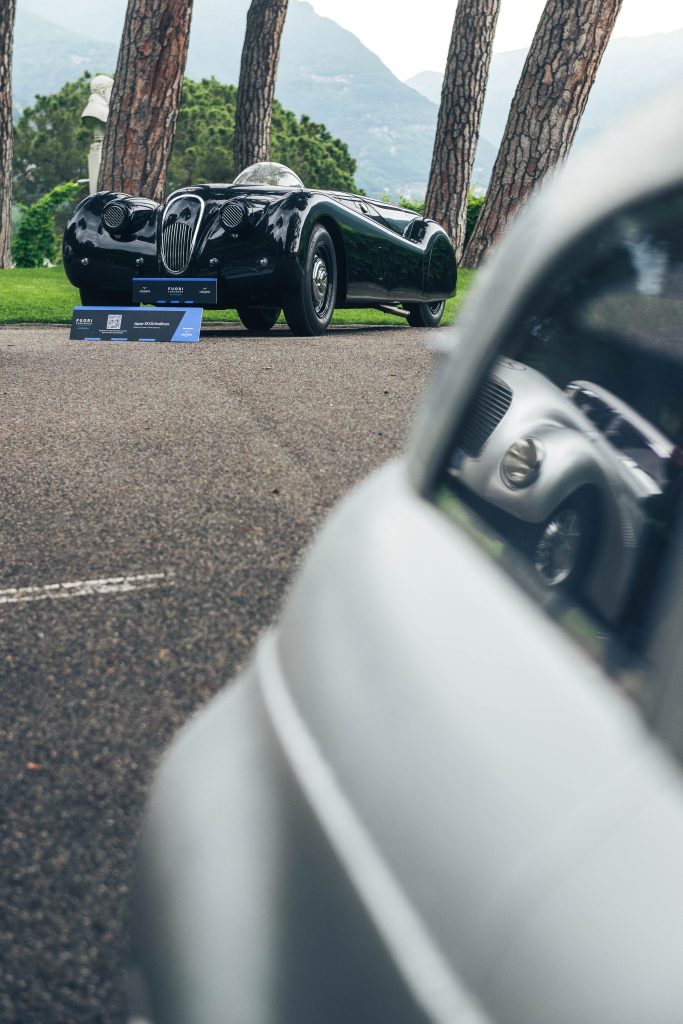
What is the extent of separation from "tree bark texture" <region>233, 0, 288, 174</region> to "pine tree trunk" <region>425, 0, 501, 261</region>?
3118 millimetres

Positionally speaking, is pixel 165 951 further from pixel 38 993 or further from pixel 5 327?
pixel 5 327

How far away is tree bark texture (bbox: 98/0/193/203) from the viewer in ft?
40.5

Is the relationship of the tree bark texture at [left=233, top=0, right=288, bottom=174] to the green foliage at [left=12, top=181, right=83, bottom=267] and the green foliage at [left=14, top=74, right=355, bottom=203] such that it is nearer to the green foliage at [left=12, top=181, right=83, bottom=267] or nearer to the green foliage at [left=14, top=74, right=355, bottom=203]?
the green foliage at [left=12, top=181, right=83, bottom=267]

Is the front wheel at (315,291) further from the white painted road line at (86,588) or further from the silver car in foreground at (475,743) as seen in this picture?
the silver car in foreground at (475,743)

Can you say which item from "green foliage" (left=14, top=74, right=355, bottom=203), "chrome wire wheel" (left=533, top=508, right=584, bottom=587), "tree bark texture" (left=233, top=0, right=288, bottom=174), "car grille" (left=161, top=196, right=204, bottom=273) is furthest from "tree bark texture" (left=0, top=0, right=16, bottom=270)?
"green foliage" (left=14, top=74, right=355, bottom=203)

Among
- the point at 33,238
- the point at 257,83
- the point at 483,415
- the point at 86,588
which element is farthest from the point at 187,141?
the point at 483,415

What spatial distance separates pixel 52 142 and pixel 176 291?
42.6 m

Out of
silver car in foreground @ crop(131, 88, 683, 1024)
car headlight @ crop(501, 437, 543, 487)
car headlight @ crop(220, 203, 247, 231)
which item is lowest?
car headlight @ crop(220, 203, 247, 231)

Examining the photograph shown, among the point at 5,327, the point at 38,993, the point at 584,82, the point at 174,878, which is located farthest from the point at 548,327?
the point at 584,82

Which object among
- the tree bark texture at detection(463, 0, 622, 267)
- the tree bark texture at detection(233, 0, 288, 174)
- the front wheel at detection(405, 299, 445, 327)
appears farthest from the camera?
the tree bark texture at detection(233, 0, 288, 174)

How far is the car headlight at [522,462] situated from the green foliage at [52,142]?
161 ft

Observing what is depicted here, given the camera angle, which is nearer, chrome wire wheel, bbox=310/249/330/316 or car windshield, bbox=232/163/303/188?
chrome wire wheel, bbox=310/249/330/316

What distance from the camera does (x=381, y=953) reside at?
77 centimetres

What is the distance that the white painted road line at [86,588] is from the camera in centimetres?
312
